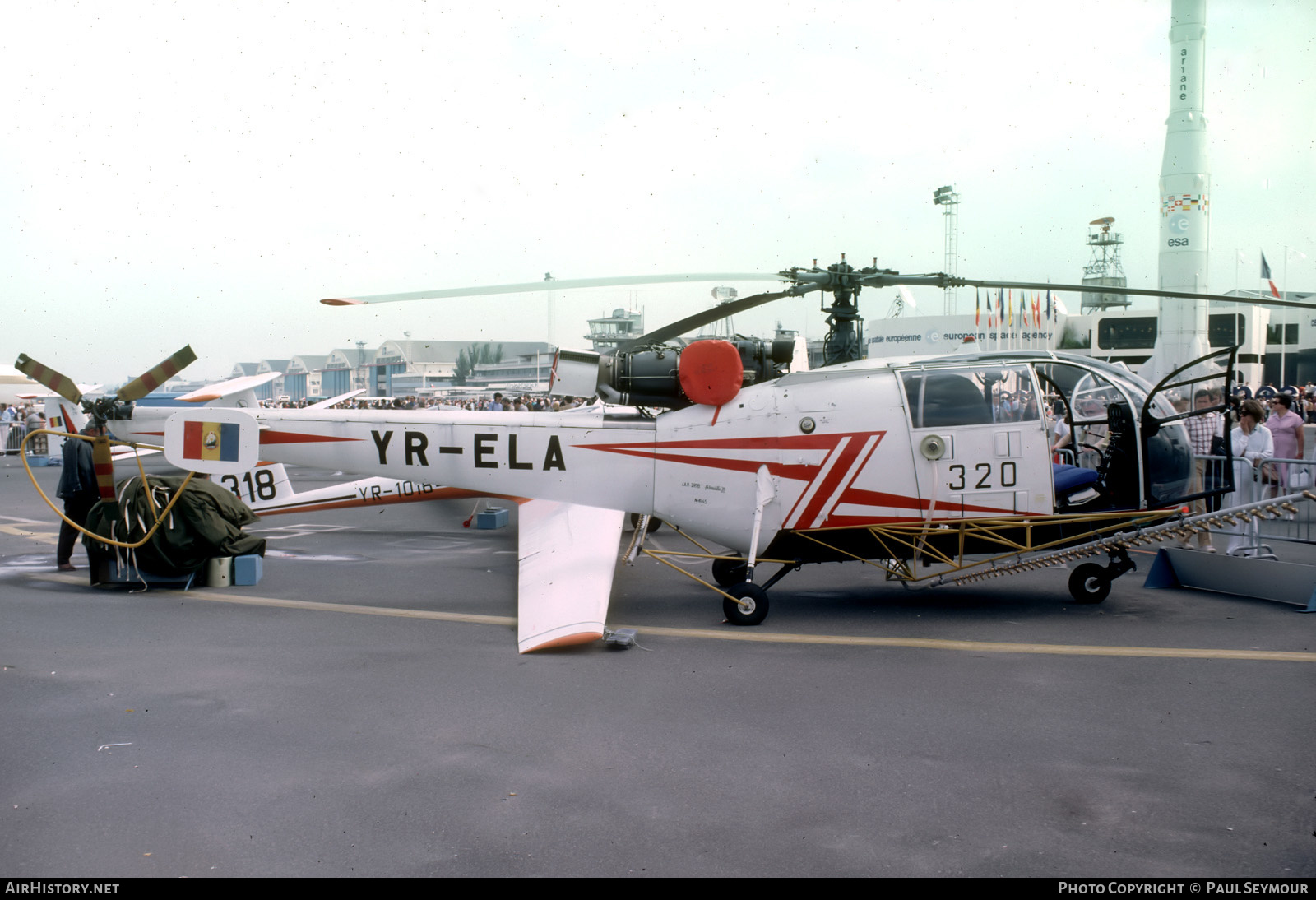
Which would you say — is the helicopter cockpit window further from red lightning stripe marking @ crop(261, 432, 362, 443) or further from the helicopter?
red lightning stripe marking @ crop(261, 432, 362, 443)

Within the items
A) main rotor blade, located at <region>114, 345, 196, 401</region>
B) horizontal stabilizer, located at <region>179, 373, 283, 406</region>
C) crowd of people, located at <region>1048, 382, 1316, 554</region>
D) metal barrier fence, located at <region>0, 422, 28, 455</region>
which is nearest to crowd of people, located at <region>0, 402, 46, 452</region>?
metal barrier fence, located at <region>0, 422, 28, 455</region>

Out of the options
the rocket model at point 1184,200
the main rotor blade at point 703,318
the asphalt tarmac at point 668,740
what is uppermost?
the rocket model at point 1184,200

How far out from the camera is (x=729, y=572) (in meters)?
9.21

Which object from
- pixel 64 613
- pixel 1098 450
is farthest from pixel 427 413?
pixel 1098 450

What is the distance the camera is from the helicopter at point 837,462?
7742mm

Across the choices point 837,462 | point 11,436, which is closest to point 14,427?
point 11,436

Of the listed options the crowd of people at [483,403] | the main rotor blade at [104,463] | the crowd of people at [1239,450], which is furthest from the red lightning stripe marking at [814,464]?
the crowd of people at [483,403]

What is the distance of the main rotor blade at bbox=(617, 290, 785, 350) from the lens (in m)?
7.61

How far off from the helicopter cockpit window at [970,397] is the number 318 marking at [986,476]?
0.38m

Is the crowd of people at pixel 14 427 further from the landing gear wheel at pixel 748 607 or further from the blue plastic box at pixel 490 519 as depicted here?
the landing gear wheel at pixel 748 607

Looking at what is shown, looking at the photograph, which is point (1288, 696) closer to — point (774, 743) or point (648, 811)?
point (774, 743)

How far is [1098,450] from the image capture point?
8805 millimetres

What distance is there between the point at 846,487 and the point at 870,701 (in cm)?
265

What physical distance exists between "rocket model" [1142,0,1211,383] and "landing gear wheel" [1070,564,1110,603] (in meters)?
34.2
